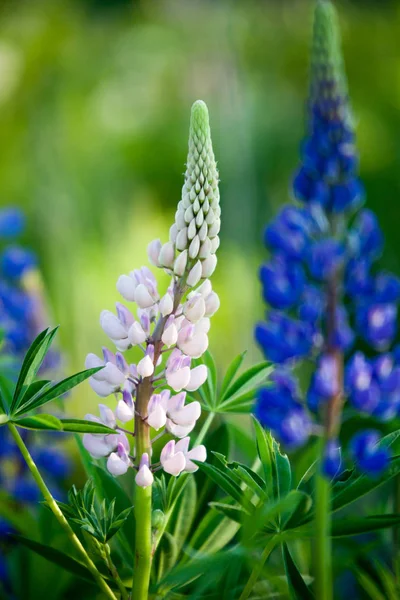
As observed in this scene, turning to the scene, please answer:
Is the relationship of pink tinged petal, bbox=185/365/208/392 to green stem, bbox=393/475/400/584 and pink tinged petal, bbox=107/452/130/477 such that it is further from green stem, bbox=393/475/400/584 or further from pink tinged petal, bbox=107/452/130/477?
green stem, bbox=393/475/400/584

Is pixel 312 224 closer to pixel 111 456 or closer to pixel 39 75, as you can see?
pixel 111 456

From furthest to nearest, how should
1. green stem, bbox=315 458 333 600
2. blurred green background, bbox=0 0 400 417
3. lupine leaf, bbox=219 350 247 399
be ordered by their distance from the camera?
blurred green background, bbox=0 0 400 417 < lupine leaf, bbox=219 350 247 399 < green stem, bbox=315 458 333 600

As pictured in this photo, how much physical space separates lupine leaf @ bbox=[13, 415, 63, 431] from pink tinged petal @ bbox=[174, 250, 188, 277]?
119 millimetres

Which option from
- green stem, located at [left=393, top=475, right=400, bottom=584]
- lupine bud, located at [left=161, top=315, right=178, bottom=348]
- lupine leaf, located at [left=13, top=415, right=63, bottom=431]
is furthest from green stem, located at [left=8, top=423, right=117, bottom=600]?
green stem, located at [left=393, top=475, right=400, bottom=584]

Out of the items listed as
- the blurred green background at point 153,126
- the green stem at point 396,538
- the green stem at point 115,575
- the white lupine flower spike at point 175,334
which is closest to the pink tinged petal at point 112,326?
the white lupine flower spike at point 175,334

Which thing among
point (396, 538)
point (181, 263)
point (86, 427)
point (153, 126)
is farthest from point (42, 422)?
point (153, 126)

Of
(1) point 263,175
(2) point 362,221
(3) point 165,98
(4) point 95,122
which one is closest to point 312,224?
(2) point 362,221

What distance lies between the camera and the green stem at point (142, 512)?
441mm

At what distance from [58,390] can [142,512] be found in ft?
0.30

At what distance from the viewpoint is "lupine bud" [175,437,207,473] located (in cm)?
45

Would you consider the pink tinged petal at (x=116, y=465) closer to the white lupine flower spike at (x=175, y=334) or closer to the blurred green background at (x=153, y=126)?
the white lupine flower spike at (x=175, y=334)

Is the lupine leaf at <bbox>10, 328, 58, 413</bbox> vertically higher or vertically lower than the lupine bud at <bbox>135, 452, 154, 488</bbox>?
higher

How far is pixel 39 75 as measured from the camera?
2156 millimetres

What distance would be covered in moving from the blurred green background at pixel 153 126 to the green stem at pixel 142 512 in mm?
799
